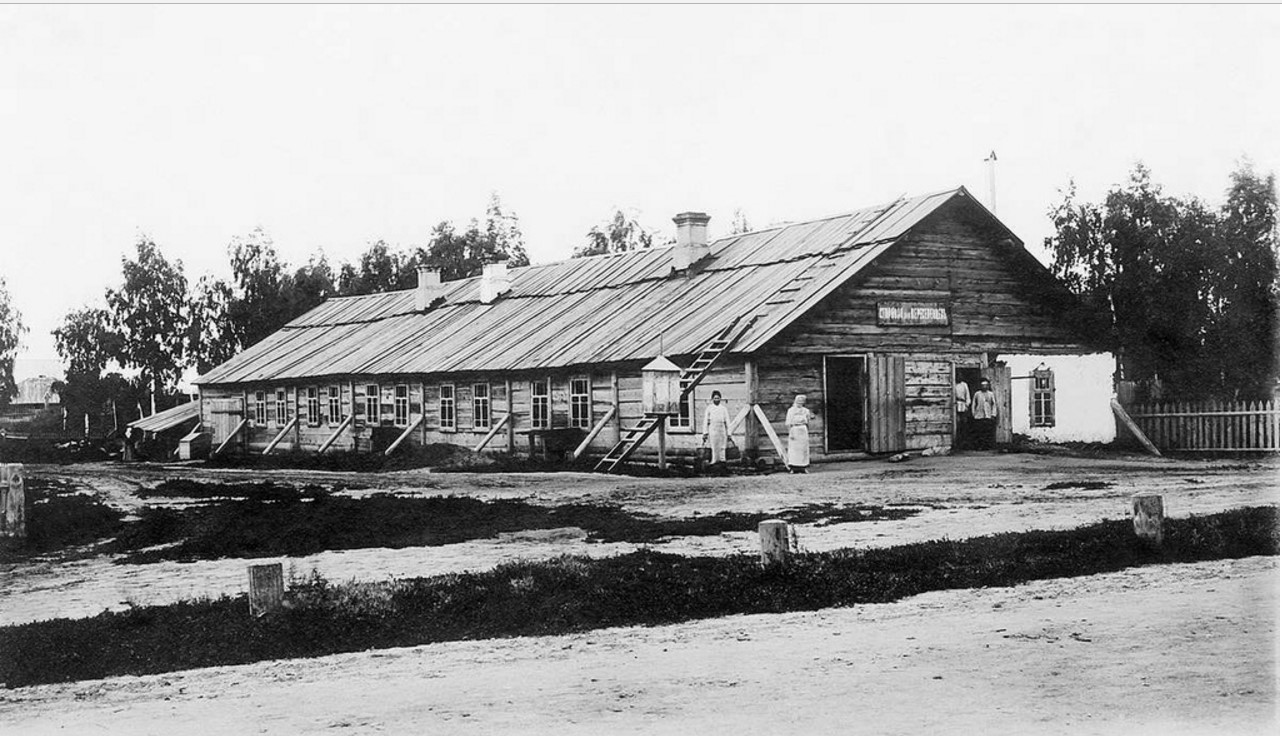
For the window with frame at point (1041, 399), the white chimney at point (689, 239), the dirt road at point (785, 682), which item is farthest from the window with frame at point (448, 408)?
the dirt road at point (785, 682)

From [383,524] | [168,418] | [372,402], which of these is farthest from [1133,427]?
[168,418]

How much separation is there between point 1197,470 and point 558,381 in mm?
13555

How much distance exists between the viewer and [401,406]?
3450 centimetres

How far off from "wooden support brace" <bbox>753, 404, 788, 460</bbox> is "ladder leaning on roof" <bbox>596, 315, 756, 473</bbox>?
122 cm

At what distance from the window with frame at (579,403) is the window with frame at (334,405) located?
11.3m

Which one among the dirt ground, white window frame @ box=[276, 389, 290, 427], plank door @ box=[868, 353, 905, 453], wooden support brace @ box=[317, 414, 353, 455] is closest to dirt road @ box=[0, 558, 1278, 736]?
the dirt ground

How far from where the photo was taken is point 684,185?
18844 mm

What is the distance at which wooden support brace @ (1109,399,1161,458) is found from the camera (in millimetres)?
25188

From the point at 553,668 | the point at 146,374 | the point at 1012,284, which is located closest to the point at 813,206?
the point at 1012,284

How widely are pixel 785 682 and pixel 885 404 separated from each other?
17.9 metres

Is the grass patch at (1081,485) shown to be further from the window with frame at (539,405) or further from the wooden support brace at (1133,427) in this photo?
the window with frame at (539,405)

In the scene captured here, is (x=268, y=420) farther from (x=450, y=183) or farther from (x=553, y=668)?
(x=553, y=668)

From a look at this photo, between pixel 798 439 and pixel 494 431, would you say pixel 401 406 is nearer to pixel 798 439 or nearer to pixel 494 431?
pixel 494 431

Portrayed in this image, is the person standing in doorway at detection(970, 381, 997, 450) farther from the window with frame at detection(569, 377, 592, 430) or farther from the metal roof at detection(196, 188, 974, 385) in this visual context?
the window with frame at detection(569, 377, 592, 430)
